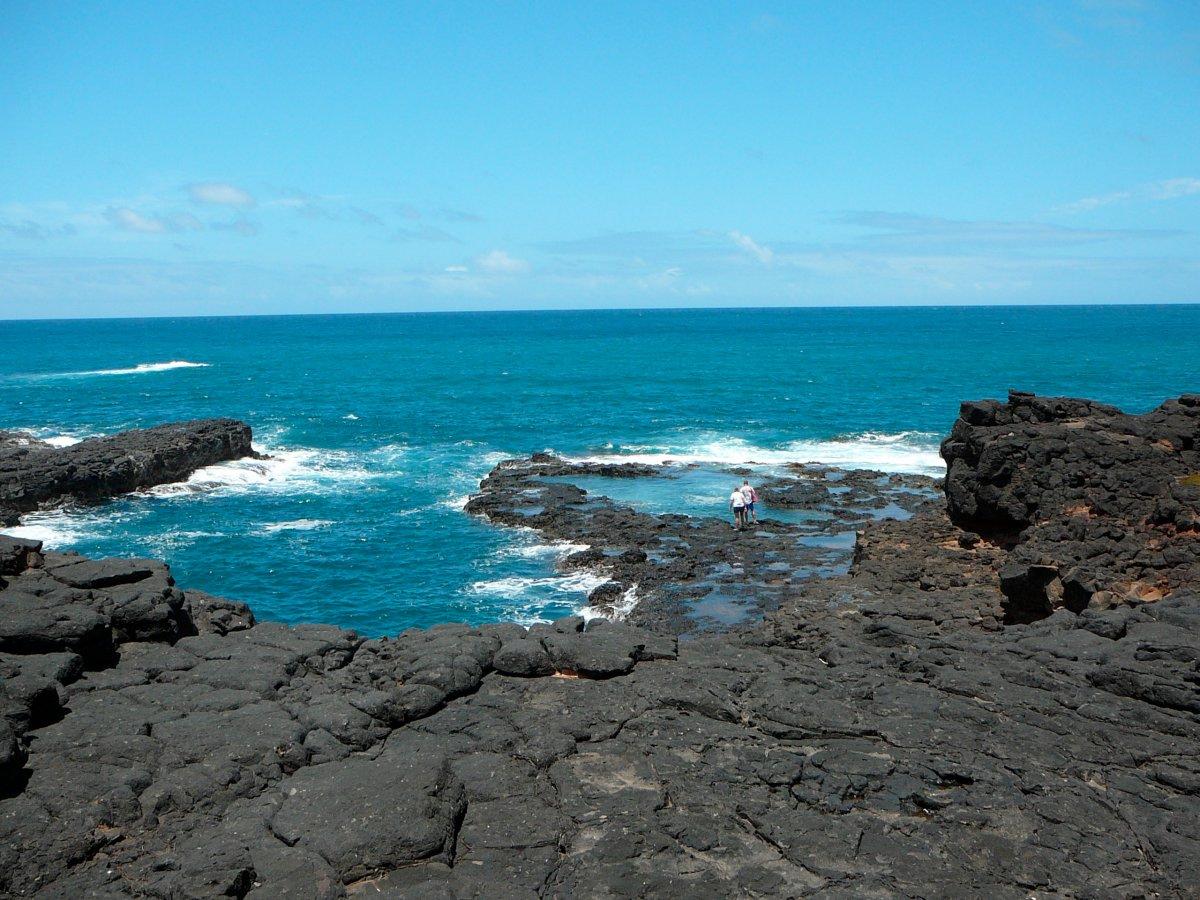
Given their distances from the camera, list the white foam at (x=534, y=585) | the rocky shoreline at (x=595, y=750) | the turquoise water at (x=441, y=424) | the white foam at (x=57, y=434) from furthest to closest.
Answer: the white foam at (x=57, y=434), the turquoise water at (x=441, y=424), the white foam at (x=534, y=585), the rocky shoreline at (x=595, y=750)

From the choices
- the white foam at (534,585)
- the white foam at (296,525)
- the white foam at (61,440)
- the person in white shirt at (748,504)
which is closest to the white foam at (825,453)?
the person in white shirt at (748,504)

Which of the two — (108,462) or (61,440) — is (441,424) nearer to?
(61,440)

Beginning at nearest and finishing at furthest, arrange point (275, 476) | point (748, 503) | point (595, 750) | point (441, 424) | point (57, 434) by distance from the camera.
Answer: point (595, 750)
point (748, 503)
point (275, 476)
point (57, 434)
point (441, 424)

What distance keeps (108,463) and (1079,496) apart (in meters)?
42.7

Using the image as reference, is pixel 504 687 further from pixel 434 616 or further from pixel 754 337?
pixel 754 337

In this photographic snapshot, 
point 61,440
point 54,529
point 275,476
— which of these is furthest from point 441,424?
point 54,529

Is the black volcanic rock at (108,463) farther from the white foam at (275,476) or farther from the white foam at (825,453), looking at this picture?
the white foam at (825,453)

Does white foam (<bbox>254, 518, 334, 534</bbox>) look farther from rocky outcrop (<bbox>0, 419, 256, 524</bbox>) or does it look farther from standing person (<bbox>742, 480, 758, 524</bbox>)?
standing person (<bbox>742, 480, 758, 524</bbox>)

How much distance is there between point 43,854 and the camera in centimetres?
1093

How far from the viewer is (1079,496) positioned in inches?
1065

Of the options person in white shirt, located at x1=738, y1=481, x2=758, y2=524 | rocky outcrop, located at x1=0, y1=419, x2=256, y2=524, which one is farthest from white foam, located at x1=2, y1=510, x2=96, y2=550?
person in white shirt, located at x1=738, y1=481, x2=758, y2=524

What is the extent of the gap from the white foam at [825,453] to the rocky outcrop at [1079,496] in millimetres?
18258

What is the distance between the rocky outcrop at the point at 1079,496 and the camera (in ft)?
71.8

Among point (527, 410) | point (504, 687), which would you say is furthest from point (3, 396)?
point (504, 687)
